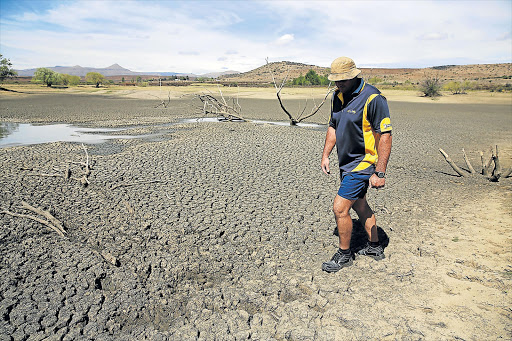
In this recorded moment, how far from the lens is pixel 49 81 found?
58.9 m

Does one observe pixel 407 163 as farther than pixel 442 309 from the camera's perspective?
Yes

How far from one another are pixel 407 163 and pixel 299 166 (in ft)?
9.40

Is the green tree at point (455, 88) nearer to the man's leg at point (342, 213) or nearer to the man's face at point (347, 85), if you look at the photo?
the man's face at point (347, 85)

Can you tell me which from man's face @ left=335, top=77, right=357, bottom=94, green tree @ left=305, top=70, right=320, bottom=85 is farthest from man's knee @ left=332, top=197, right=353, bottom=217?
green tree @ left=305, top=70, right=320, bottom=85

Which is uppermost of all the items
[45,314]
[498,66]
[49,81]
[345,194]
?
[498,66]

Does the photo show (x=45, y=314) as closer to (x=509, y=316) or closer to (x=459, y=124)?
(x=509, y=316)

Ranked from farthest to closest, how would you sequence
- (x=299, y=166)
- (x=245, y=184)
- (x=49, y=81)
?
(x=49, y=81)
(x=299, y=166)
(x=245, y=184)

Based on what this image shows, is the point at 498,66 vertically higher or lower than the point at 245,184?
higher

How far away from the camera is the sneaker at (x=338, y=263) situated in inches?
138

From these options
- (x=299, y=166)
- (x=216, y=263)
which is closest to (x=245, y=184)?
(x=299, y=166)

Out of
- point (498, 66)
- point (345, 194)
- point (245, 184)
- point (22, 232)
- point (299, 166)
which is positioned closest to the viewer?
point (345, 194)

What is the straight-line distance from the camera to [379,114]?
10.1ft

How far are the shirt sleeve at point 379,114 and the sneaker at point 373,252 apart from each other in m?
1.37

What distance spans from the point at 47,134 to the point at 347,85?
12.9 m
